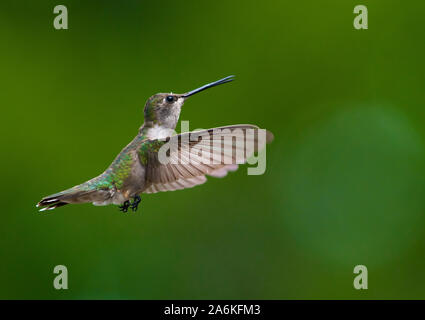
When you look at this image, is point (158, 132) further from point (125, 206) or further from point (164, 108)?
point (125, 206)

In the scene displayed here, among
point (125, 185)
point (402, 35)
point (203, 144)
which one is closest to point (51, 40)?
point (125, 185)

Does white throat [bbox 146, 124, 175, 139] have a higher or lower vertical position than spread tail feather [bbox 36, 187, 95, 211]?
higher

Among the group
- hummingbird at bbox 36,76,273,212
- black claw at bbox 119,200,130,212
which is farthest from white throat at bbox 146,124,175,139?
black claw at bbox 119,200,130,212

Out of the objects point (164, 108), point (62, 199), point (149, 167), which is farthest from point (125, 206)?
point (164, 108)

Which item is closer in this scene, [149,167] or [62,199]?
[62,199]

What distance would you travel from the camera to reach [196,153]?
164cm

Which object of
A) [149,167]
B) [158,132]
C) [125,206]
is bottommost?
[125,206]

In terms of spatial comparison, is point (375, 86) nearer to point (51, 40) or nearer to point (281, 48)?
point (281, 48)

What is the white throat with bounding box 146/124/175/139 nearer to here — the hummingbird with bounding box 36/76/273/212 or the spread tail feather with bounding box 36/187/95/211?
the hummingbird with bounding box 36/76/273/212

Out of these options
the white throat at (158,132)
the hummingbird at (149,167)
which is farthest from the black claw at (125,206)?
the white throat at (158,132)

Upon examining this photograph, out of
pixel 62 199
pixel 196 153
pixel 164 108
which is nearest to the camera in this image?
pixel 62 199

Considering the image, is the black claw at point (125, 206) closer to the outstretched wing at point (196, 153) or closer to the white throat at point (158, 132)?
the outstretched wing at point (196, 153)

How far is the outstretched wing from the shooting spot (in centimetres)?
142

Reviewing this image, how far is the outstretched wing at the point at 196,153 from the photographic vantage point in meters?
1.42
